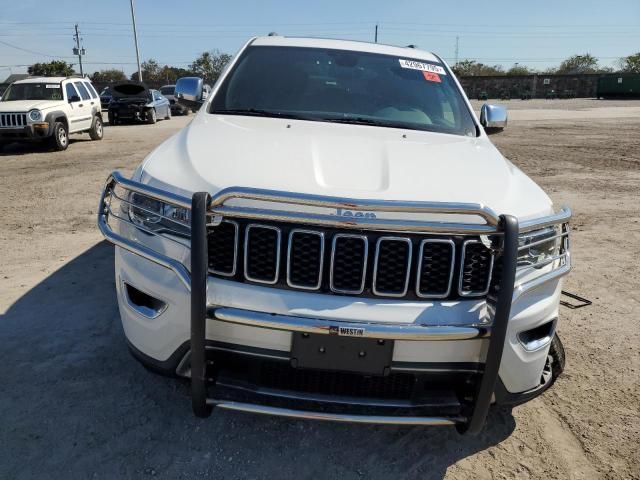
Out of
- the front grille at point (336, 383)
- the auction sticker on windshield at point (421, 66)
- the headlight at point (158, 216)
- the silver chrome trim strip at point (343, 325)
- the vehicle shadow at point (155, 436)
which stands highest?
the auction sticker on windshield at point (421, 66)

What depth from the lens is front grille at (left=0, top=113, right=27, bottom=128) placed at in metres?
11.3

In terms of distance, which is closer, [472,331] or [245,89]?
[472,331]

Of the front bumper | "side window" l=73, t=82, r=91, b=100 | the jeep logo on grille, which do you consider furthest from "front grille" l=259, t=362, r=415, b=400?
"side window" l=73, t=82, r=91, b=100

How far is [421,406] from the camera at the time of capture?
203 cm

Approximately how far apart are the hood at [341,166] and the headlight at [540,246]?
0.29ft

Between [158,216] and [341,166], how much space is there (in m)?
0.81

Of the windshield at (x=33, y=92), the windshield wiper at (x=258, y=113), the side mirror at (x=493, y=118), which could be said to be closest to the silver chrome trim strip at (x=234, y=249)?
the windshield wiper at (x=258, y=113)

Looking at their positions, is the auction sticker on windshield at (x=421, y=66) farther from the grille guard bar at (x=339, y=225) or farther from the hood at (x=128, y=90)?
the hood at (x=128, y=90)

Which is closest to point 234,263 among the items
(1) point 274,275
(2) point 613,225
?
(1) point 274,275

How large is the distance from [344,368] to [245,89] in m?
2.23

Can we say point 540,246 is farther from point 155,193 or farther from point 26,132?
point 26,132

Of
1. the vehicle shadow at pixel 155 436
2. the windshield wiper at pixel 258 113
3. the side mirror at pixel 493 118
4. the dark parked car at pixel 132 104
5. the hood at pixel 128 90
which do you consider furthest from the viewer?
the hood at pixel 128 90

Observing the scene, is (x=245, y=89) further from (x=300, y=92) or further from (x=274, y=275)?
(x=274, y=275)

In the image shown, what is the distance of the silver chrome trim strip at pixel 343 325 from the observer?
187cm
